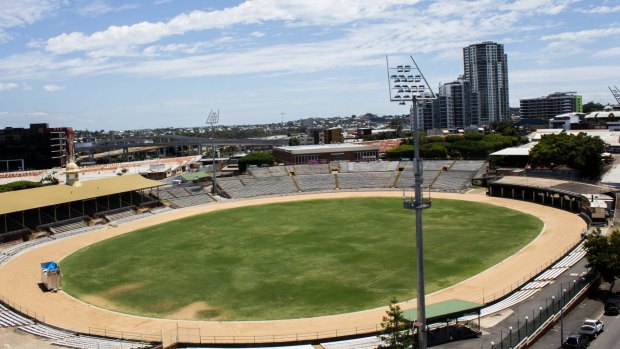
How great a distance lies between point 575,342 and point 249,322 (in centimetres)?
1796

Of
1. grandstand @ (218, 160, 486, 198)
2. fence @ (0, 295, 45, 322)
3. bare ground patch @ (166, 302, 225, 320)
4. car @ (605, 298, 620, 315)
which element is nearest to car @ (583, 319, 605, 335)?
car @ (605, 298, 620, 315)

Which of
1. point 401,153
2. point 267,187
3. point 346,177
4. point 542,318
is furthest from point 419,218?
point 401,153

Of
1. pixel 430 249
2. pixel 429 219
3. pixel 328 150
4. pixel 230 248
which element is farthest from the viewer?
pixel 328 150

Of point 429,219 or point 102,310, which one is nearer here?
point 102,310

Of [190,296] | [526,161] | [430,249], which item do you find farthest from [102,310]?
[526,161]

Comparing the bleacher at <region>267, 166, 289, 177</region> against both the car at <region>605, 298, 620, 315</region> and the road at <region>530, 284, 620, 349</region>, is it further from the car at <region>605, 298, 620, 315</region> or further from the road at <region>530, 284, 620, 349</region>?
the car at <region>605, 298, 620, 315</region>

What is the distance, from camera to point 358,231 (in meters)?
57.9

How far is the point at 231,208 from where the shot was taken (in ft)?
254

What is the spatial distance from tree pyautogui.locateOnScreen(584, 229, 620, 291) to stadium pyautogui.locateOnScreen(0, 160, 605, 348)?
138 inches

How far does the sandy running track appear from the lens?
105 ft

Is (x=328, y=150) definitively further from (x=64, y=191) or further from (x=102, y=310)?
(x=102, y=310)

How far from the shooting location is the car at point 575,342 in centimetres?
2640

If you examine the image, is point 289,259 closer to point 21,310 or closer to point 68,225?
point 21,310

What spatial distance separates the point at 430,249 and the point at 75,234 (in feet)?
136
